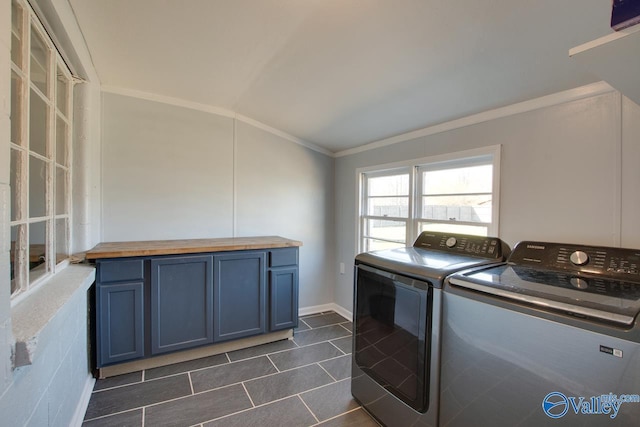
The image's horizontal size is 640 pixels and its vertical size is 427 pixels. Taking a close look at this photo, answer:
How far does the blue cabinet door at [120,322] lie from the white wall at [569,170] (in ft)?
8.66

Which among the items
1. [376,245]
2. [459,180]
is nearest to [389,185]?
[376,245]

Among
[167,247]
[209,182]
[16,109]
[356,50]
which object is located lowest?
[167,247]

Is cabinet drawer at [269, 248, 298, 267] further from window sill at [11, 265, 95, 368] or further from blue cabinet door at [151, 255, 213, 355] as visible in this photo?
window sill at [11, 265, 95, 368]

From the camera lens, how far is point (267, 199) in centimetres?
327

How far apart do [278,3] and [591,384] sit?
1953 mm

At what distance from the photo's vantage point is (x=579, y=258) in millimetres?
1429

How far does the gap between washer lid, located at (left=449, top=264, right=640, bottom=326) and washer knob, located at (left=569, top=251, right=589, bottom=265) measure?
0.07 metres

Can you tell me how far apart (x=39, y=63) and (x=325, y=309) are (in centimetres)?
326

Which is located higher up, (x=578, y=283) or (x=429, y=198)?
(x=429, y=198)

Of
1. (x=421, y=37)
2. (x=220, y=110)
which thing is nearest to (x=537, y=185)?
(x=421, y=37)

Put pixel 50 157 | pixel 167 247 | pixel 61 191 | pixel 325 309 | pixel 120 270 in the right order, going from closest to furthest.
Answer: pixel 50 157 → pixel 61 191 → pixel 120 270 → pixel 167 247 → pixel 325 309

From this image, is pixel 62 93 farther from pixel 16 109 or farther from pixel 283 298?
pixel 283 298

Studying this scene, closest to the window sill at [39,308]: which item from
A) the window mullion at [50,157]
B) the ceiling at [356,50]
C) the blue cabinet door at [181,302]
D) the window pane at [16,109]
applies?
the window mullion at [50,157]

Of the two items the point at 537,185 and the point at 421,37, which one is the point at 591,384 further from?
the point at 421,37
